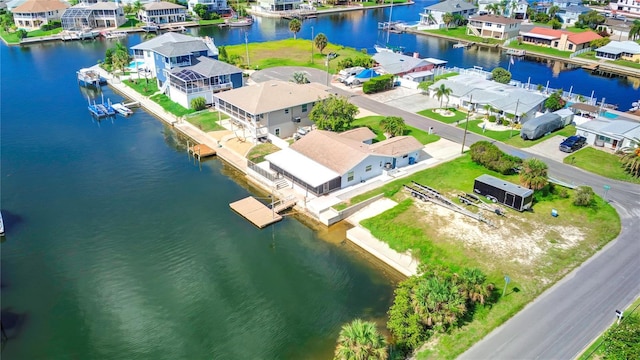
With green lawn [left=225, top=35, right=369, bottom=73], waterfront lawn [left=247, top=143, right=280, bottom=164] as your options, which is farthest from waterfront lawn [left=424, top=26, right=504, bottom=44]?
waterfront lawn [left=247, top=143, right=280, bottom=164]

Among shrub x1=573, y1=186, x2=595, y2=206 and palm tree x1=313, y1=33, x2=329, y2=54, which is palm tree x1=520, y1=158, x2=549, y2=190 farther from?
palm tree x1=313, y1=33, x2=329, y2=54

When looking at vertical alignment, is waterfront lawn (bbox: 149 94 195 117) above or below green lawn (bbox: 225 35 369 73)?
below

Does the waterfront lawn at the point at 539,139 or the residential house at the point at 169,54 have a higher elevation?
the residential house at the point at 169,54

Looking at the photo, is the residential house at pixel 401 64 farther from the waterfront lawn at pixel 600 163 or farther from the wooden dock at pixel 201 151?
the wooden dock at pixel 201 151

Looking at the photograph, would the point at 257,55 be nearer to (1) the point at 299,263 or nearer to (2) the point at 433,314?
(1) the point at 299,263

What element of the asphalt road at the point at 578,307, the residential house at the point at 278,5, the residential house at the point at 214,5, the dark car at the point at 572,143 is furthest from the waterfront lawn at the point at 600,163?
the residential house at the point at 214,5

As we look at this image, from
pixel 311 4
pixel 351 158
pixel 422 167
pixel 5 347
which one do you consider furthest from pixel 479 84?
pixel 311 4
